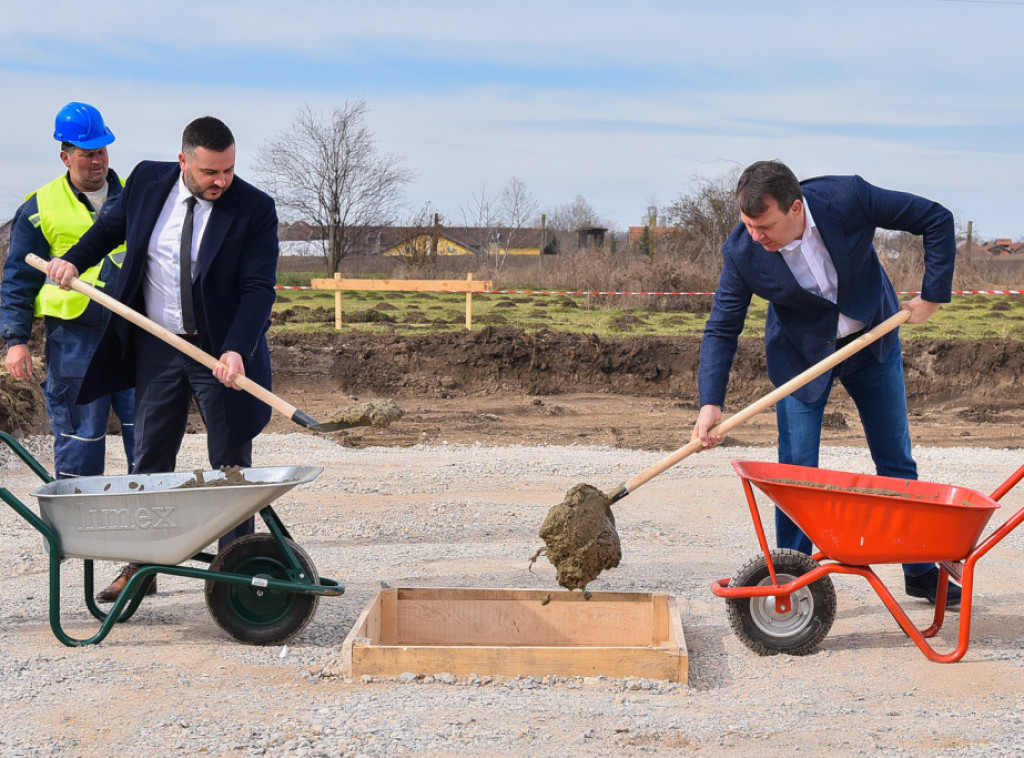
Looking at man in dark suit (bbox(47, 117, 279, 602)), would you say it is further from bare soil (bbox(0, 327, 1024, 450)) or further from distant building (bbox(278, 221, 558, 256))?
distant building (bbox(278, 221, 558, 256))

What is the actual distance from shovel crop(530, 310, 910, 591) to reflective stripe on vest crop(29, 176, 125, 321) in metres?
2.37

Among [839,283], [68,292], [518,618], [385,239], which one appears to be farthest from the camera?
[385,239]

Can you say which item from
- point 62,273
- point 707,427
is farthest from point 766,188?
point 62,273

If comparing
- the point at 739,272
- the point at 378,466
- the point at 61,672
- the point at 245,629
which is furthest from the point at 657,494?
the point at 61,672

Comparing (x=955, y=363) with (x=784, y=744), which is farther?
(x=955, y=363)

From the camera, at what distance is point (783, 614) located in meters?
4.09

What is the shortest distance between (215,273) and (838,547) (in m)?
2.54

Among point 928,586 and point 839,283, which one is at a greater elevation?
point 839,283

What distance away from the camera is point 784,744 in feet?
10.7

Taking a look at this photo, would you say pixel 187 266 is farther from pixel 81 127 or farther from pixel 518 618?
pixel 518 618

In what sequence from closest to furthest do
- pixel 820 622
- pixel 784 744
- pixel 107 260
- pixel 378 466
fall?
1. pixel 784 744
2. pixel 820 622
3. pixel 107 260
4. pixel 378 466

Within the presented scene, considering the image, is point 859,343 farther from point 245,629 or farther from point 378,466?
point 378,466

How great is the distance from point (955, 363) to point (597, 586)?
11090mm

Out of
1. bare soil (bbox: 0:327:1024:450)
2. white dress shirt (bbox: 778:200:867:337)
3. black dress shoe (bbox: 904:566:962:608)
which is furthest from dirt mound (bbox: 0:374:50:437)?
black dress shoe (bbox: 904:566:962:608)
